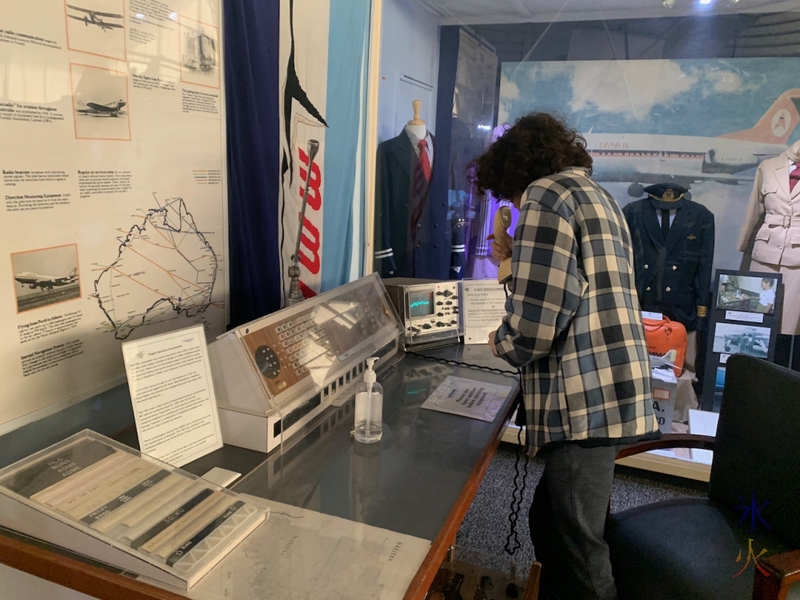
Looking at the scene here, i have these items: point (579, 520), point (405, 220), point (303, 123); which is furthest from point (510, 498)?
point (303, 123)

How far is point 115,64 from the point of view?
1.20 meters

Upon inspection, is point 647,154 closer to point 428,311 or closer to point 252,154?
point 428,311

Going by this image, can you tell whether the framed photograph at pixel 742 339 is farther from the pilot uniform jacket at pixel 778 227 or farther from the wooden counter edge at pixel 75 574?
the wooden counter edge at pixel 75 574

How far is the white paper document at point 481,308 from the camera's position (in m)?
2.15

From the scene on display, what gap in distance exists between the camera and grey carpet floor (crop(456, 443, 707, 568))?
2209 millimetres

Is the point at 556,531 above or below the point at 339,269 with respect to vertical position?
below

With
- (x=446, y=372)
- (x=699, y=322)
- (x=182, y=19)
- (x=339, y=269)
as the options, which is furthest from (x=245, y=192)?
(x=699, y=322)

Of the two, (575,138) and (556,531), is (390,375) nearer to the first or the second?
(556,531)

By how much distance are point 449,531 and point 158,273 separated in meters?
0.88

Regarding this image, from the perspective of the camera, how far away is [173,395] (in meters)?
1.20

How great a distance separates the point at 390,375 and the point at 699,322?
6.31 ft

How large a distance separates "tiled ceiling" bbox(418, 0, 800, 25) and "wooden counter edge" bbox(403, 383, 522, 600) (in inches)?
87.1

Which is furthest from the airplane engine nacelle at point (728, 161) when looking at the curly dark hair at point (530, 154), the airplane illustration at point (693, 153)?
the curly dark hair at point (530, 154)

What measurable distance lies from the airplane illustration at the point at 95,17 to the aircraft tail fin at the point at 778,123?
2.70 metres
